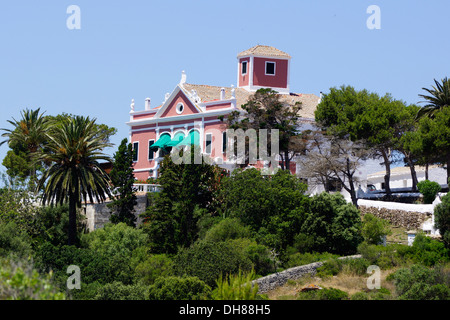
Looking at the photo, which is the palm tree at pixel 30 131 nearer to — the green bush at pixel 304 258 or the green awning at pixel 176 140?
the green awning at pixel 176 140

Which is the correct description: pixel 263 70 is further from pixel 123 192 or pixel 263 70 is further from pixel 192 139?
pixel 123 192

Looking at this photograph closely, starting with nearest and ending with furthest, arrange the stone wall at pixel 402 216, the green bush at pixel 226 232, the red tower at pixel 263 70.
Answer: the green bush at pixel 226 232, the stone wall at pixel 402 216, the red tower at pixel 263 70

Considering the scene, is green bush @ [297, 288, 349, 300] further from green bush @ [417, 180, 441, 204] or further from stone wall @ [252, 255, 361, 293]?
green bush @ [417, 180, 441, 204]

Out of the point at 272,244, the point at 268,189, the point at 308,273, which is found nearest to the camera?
the point at 308,273

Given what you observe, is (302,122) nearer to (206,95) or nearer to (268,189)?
(206,95)

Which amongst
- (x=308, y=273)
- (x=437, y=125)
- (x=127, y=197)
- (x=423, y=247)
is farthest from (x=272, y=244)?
(x=437, y=125)

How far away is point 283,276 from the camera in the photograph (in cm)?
4150

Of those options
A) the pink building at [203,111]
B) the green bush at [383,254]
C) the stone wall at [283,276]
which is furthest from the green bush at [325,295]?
the pink building at [203,111]

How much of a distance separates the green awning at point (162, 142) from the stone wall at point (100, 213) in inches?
416

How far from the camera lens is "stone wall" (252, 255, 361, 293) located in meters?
40.0

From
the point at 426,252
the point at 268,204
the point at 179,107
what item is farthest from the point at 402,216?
the point at 179,107

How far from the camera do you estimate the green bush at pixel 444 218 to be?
44.2 metres
